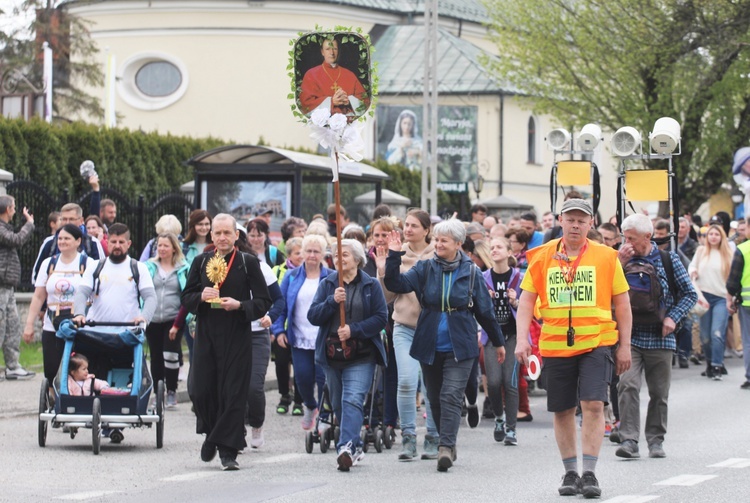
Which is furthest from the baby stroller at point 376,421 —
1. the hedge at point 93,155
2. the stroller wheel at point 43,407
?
the hedge at point 93,155

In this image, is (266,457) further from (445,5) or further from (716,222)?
(445,5)

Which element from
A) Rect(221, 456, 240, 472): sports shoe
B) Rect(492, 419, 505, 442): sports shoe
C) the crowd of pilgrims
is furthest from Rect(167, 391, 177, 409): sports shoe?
Rect(221, 456, 240, 472): sports shoe

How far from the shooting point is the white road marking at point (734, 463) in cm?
1103

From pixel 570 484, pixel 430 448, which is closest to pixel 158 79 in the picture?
pixel 430 448

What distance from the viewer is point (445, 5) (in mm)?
61469

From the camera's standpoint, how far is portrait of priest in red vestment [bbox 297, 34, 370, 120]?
12.1m

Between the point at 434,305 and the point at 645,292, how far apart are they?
169 cm

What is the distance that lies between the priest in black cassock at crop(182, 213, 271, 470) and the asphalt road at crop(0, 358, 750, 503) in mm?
320

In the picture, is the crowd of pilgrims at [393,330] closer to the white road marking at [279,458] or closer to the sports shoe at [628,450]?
the white road marking at [279,458]

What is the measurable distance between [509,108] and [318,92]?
48362 millimetres

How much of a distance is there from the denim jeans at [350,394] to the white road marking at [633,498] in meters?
2.27

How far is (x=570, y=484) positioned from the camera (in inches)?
374

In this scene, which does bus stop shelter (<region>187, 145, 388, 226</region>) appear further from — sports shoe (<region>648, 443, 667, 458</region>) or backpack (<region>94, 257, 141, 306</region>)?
sports shoe (<region>648, 443, 667, 458</region>)

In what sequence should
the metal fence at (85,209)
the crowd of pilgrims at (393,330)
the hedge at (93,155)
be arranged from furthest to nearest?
the hedge at (93,155) → the metal fence at (85,209) → the crowd of pilgrims at (393,330)
